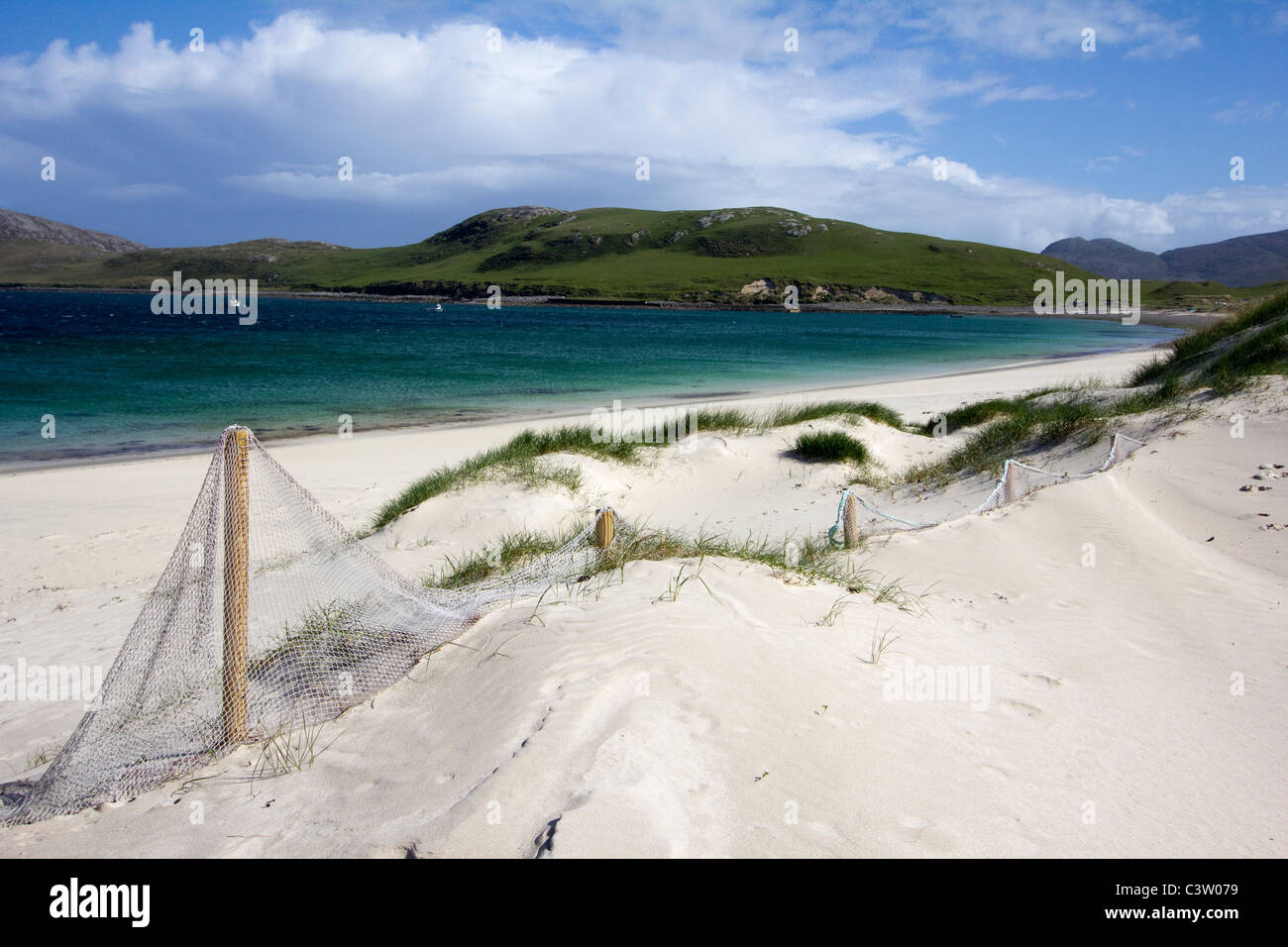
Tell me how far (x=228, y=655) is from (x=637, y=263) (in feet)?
494

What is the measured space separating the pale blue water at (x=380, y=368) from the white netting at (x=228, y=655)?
1530 centimetres

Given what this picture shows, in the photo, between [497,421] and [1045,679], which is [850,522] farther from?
[497,421]

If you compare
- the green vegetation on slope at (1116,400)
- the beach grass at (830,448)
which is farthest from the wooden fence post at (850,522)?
the beach grass at (830,448)

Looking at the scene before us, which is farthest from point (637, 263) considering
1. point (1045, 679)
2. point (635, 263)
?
point (1045, 679)

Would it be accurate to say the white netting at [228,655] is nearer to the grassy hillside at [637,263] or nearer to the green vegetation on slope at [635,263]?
the green vegetation on slope at [635,263]

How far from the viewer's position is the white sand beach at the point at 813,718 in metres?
3.09

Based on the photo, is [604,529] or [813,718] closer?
[813,718]

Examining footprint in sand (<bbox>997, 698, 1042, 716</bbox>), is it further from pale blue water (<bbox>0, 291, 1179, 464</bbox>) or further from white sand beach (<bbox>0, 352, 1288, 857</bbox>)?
pale blue water (<bbox>0, 291, 1179, 464</bbox>)

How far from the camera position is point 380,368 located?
3403 cm

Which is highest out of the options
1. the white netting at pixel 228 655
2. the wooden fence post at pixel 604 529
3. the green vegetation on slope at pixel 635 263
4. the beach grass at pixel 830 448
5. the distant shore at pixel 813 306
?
the green vegetation on slope at pixel 635 263

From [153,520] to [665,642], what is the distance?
381 inches

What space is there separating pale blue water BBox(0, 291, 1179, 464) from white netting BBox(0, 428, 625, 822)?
1530cm
